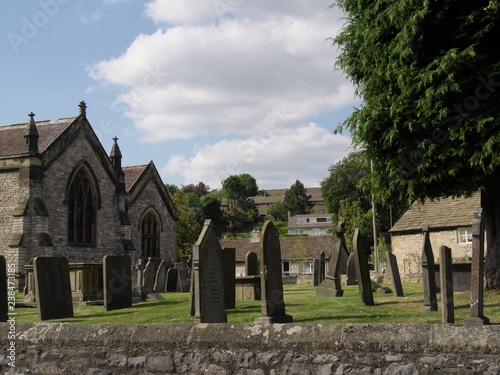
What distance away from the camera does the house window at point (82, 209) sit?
28.6m

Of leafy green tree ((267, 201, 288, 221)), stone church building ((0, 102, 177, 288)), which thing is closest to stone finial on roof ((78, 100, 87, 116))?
stone church building ((0, 102, 177, 288))

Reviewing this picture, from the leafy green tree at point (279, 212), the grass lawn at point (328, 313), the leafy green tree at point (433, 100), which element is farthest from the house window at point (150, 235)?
the leafy green tree at point (279, 212)

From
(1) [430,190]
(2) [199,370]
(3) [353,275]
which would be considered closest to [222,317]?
(2) [199,370]

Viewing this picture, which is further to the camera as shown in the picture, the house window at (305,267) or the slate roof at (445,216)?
the house window at (305,267)

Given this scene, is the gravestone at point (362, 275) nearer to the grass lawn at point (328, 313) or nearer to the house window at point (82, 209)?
the grass lawn at point (328, 313)

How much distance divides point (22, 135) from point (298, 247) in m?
31.5

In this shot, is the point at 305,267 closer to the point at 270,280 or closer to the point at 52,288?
the point at 52,288

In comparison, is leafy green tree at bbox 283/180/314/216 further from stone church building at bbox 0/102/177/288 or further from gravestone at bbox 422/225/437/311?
gravestone at bbox 422/225/437/311

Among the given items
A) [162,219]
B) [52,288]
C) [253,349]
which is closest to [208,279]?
[253,349]

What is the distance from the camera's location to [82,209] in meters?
29.7

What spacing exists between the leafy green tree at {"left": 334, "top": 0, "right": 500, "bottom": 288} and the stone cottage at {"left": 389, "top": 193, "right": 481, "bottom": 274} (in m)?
16.0

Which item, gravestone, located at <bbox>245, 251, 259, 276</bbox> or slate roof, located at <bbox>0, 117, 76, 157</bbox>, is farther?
slate roof, located at <bbox>0, 117, 76, 157</bbox>

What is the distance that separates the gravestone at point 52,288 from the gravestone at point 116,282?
52.6 inches

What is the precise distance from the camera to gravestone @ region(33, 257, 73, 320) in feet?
33.0
